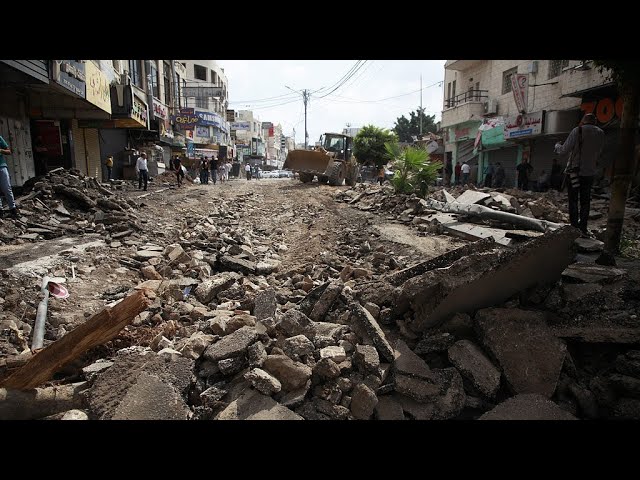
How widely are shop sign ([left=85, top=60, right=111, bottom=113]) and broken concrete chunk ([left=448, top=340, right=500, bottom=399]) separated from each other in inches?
501

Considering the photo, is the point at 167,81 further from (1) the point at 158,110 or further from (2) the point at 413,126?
(2) the point at 413,126

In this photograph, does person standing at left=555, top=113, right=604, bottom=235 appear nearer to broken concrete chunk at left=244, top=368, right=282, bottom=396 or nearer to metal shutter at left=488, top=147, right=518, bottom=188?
broken concrete chunk at left=244, top=368, right=282, bottom=396

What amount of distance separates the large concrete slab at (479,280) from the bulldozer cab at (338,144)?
1693cm

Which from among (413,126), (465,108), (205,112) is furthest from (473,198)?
(413,126)

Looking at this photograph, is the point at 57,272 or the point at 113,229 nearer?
the point at 57,272

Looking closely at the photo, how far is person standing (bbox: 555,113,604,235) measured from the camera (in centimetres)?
532

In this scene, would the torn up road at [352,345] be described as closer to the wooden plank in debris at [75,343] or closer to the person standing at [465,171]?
the wooden plank in debris at [75,343]

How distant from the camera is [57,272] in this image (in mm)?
5230

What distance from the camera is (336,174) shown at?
59.9 ft

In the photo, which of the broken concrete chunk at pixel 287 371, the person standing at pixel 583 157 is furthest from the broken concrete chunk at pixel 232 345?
the person standing at pixel 583 157

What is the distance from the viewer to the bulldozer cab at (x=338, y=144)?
1991 cm
